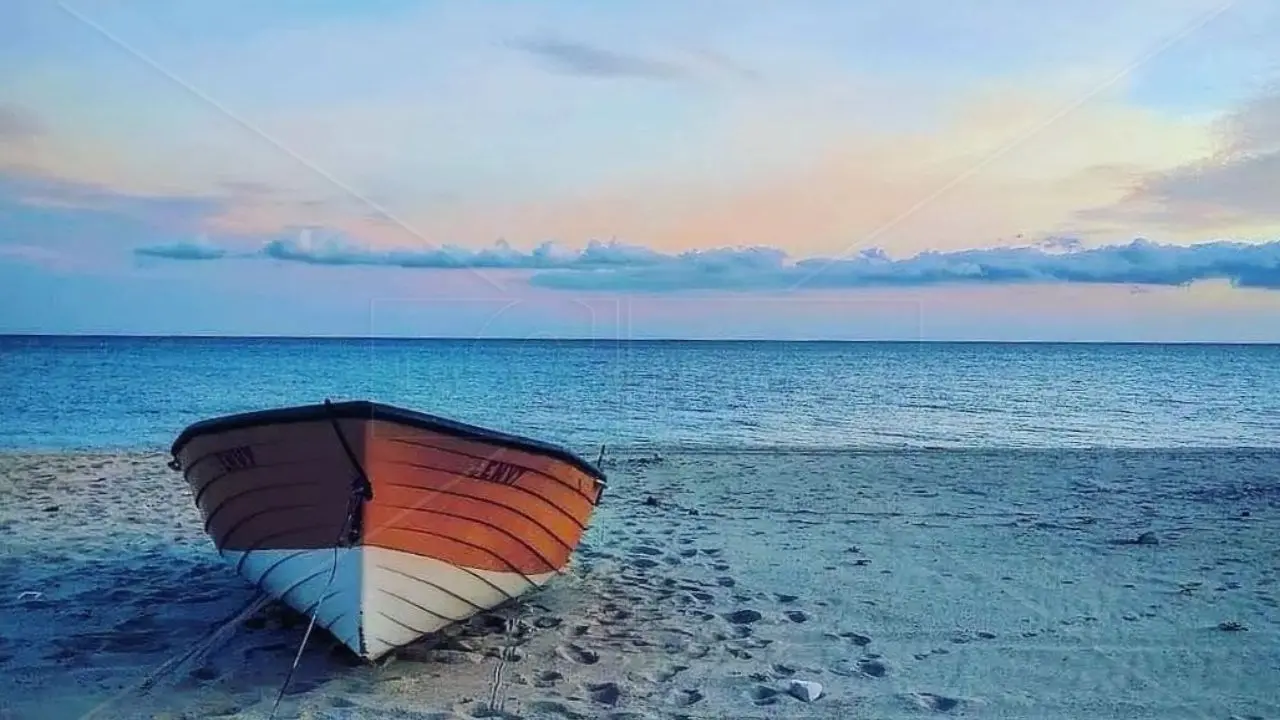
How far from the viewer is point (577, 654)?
455 centimetres

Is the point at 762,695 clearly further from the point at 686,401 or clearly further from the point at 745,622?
the point at 686,401

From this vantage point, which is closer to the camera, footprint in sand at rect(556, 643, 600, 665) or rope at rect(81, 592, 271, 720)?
rope at rect(81, 592, 271, 720)

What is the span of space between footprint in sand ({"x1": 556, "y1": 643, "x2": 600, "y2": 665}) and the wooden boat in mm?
432

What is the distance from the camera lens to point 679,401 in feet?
80.9

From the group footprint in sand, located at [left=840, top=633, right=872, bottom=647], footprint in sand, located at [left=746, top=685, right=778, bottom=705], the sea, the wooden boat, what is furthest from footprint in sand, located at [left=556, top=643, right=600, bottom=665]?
the sea

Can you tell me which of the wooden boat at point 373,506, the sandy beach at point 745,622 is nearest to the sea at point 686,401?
the sandy beach at point 745,622

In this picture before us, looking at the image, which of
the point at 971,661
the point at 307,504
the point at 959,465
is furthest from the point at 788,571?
the point at 959,465

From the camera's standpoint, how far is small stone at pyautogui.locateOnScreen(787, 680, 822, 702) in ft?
13.1

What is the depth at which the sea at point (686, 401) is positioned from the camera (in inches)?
648

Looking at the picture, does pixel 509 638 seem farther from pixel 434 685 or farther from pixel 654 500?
pixel 654 500

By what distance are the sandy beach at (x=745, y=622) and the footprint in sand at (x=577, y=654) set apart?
0.03 meters

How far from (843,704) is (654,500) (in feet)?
17.1

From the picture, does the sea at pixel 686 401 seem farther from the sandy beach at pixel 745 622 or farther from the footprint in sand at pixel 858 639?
the footprint in sand at pixel 858 639

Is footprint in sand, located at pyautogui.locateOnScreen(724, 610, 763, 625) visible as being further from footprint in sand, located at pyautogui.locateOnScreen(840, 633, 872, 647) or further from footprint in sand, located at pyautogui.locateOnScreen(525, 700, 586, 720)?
footprint in sand, located at pyautogui.locateOnScreen(525, 700, 586, 720)
